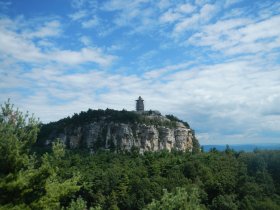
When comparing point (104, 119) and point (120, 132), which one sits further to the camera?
point (104, 119)

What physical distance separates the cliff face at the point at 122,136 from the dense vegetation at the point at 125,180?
19.4 m

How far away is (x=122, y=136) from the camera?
385 ft

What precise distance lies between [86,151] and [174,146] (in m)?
29.5

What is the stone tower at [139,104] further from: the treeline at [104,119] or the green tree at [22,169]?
the green tree at [22,169]

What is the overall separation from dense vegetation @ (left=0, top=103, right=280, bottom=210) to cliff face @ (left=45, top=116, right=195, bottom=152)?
19402 mm

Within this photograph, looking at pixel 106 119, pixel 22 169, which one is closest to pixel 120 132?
pixel 106 119

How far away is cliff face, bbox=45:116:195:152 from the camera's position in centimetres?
11775

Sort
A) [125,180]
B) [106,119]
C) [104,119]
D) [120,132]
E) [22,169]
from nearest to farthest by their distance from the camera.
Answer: [22,169], [125,180], [120,132], [106,119], [104,119]

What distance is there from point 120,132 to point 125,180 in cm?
5294

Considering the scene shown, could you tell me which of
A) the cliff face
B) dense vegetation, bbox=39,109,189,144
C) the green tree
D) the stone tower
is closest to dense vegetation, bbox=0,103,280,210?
the green tree

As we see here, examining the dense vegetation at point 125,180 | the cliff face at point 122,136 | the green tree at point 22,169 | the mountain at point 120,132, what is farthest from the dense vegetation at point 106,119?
the green tree at point 22,169

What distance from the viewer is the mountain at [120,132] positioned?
118125mm

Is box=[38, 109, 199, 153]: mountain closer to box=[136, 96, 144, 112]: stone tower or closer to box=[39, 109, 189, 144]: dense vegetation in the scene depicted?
box=[39, 109, 189, 144]: dense vegetation

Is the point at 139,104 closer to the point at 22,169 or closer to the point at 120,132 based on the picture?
the point at 120,132
